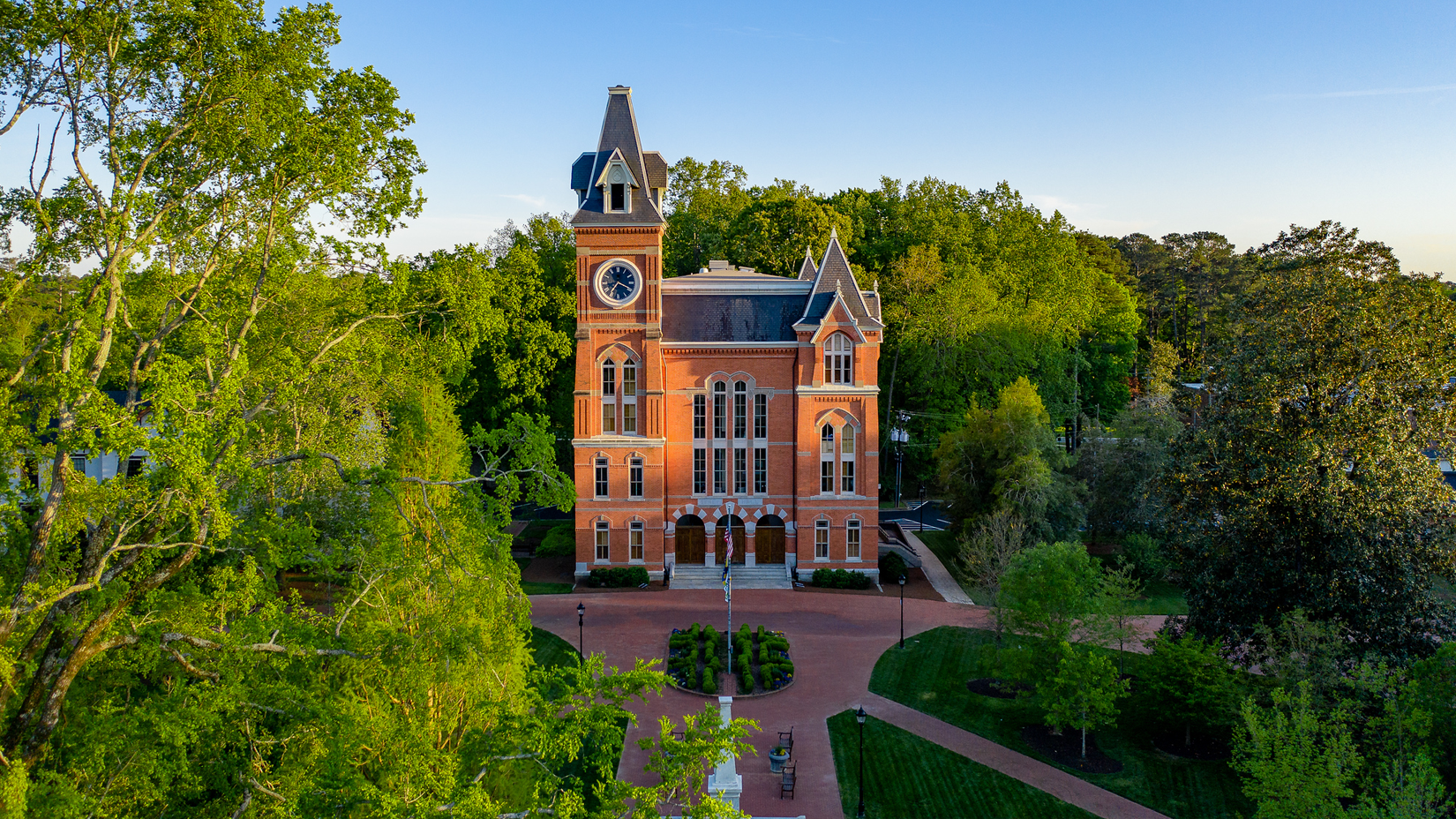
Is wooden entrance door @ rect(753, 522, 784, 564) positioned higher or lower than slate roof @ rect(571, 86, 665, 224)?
lower

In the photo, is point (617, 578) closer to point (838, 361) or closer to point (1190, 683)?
point (838, 361)

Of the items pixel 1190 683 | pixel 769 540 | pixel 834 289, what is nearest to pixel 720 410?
pixel 769 540

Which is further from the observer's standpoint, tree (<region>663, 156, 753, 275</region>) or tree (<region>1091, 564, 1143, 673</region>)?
tree (<region>663, 156, 753, 275</region>)

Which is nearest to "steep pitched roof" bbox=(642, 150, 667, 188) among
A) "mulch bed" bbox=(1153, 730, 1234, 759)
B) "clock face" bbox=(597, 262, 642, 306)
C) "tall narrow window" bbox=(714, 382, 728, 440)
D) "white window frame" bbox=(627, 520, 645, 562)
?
"clock face" bbox=(597, 262, 642, 306)

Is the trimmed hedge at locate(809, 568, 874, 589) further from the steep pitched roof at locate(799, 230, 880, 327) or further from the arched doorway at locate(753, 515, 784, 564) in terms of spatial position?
the steep pitched roof at locate(799, 230, 880, 327)

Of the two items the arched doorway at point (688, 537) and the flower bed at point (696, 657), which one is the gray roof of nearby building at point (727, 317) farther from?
the flower bed at point (696, 657)

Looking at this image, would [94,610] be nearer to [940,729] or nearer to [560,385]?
[940,729]

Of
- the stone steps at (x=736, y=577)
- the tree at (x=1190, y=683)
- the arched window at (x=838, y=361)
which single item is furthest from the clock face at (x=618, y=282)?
the tree at (x=1190, y=683)
